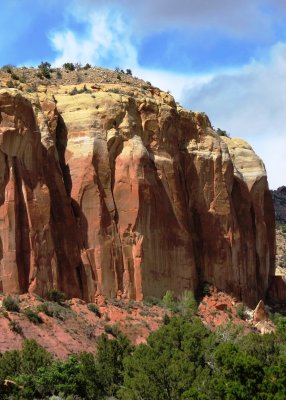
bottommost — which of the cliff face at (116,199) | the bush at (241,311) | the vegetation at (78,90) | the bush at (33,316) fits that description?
the bush at (241,311)

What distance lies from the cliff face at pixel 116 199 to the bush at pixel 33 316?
281 centimetres

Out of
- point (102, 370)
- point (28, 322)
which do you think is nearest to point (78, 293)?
point (28, 322)

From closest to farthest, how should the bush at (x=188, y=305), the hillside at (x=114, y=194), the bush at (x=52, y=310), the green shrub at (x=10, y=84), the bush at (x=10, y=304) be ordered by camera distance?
1. the bush at (x=10, y=304)
2. the bush at (x=52, y=310)
3. the hillside at (x=114, y=194)
4. the bush at (x=188, y=305)
5. the green shrub at (x=10, y=84)

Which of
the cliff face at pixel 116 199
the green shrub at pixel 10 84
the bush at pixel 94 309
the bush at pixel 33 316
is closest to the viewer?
the bush at pixel 33 316

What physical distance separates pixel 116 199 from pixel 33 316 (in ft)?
43.4

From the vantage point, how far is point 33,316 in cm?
6488

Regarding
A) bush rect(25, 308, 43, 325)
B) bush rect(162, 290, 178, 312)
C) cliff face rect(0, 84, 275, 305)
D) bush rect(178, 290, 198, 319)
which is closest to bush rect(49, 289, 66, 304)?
cliff face rect(0, 84, 275, 305)

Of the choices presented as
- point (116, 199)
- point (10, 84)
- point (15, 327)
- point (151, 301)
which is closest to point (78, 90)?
point (10, 84)

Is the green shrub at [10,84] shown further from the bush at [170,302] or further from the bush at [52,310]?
the bush at [52,310]

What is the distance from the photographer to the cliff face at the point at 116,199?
2734 inches

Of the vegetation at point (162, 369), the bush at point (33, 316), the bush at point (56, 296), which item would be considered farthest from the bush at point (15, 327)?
the bush at point (56, 296)

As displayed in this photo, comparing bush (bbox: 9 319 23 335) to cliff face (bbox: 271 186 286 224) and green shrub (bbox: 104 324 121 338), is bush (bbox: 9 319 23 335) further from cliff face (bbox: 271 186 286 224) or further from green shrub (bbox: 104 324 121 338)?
cliff face (bbox: 271 186 286 224)

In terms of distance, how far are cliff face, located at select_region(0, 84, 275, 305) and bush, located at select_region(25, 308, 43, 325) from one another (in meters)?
2.81

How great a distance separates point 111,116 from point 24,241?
11.8 meters
